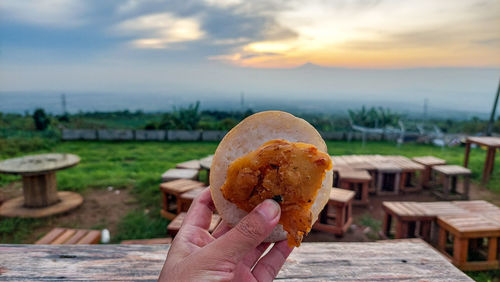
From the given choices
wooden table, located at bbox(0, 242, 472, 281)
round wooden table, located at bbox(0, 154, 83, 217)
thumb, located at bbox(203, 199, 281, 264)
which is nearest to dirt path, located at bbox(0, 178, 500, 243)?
round wooden table, located at bbox(0, 154, 83, 217)

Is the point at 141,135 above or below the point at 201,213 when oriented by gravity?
below

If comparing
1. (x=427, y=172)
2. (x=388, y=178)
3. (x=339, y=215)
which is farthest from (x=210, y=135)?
(x=339, y=215)

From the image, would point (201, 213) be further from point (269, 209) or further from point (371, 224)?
point (371, 224)

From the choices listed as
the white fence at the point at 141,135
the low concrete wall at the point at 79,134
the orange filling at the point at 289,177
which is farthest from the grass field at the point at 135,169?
the orange filling at the point at 289,177

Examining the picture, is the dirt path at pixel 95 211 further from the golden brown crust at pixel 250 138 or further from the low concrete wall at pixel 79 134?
the low concrete wall at pixel 79 134

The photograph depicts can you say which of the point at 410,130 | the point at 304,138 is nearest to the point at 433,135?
the point at 410,130
